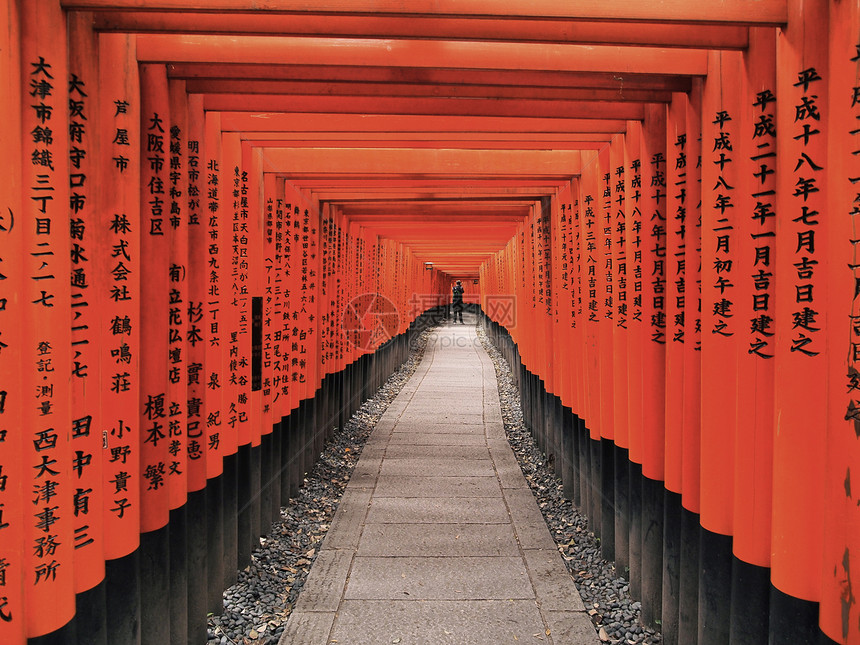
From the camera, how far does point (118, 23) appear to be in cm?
245

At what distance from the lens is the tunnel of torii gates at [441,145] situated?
2.05 metres

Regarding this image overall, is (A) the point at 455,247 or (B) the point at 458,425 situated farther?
(A) the point at 455,247

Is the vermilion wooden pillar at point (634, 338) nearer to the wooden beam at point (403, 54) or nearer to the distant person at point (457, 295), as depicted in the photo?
the wooden beam at point (403, 54)

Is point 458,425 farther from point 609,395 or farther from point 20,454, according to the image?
point 20,454

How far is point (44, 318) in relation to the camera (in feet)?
6.86

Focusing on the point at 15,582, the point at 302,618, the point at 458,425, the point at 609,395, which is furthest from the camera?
the point at 458,425

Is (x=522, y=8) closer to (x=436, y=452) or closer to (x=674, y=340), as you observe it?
(x=674, y=340)

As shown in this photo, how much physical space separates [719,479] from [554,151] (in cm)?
366

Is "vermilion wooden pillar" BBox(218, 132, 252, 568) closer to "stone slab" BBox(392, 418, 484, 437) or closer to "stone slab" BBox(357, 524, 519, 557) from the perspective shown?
"stone slab" BBox(357, 524, 519, 557)

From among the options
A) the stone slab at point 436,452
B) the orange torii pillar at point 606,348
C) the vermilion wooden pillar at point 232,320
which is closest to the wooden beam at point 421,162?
the orange torii pillar at point 606,348

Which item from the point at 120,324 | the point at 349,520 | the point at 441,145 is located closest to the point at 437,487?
the point at 349,520

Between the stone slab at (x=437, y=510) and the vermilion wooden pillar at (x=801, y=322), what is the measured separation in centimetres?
383

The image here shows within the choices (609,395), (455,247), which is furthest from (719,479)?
(455,247)

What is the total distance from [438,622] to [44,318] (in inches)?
124
